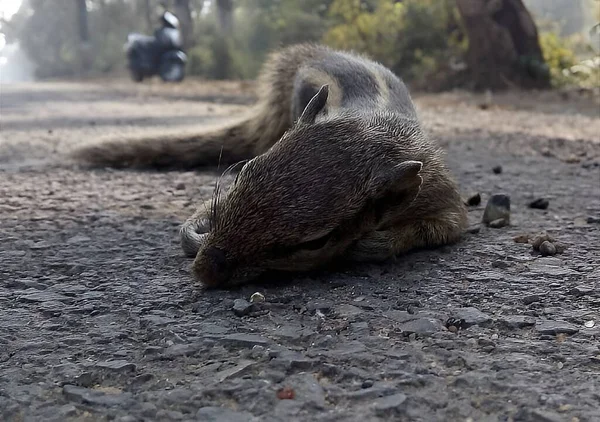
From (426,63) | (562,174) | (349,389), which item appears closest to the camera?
(349,389)

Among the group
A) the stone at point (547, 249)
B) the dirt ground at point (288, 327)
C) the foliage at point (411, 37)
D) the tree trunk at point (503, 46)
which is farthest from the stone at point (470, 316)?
the foliage at point (411, 37)

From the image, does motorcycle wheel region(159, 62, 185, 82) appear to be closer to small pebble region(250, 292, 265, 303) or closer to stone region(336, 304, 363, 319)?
small pebble region(250, 292, 265, 303)

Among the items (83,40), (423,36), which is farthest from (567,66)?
(83,40)

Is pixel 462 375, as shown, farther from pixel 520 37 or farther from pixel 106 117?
pixel 520 37

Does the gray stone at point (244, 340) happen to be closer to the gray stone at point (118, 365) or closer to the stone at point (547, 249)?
the gray stone at point (118, 365)

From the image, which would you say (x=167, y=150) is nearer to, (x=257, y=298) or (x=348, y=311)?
(x=257, y=298)

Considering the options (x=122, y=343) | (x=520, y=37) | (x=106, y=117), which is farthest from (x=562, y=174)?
(x=520, y=37)
